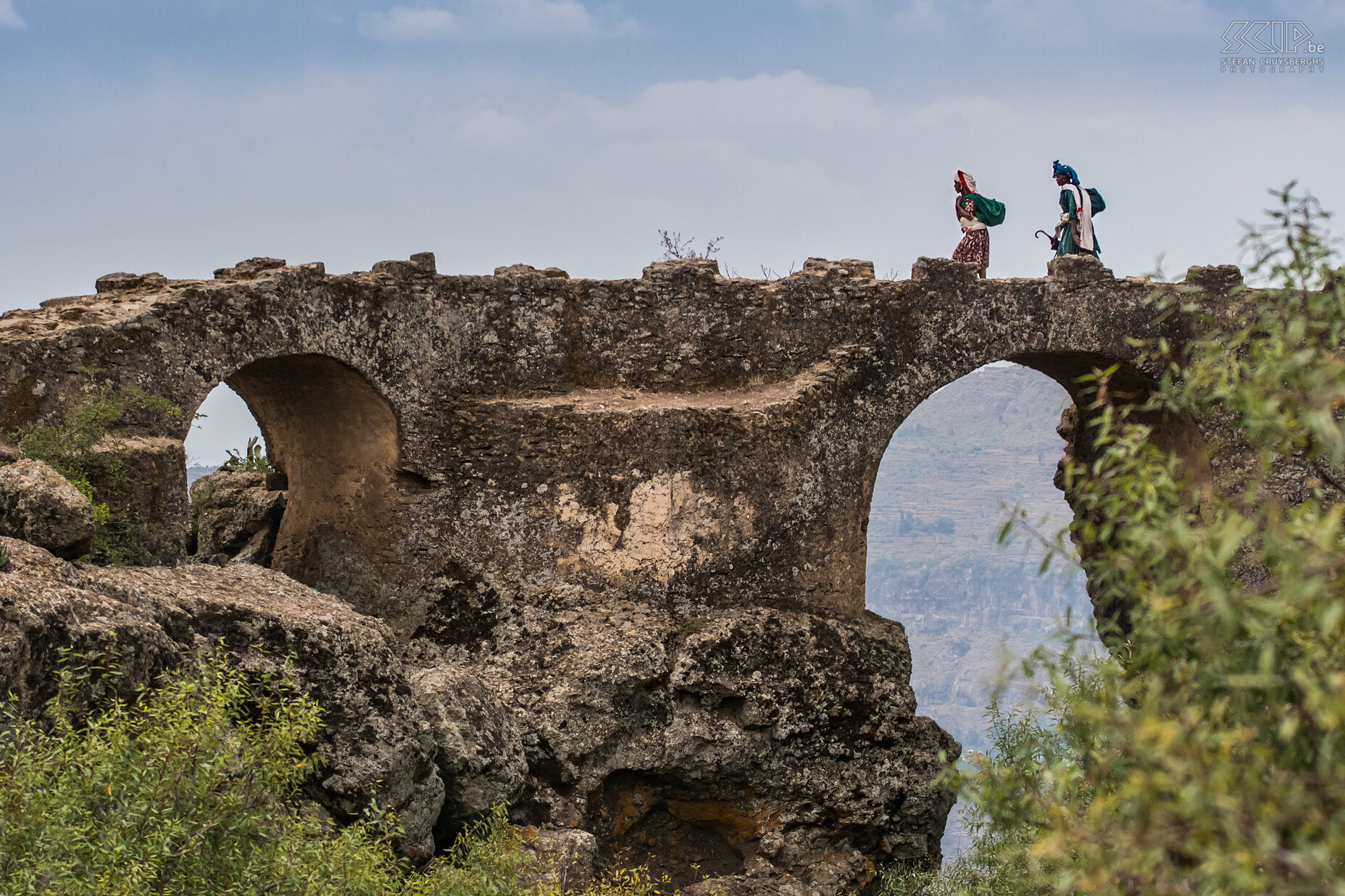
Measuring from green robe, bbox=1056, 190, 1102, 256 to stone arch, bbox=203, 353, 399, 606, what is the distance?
22.1ft

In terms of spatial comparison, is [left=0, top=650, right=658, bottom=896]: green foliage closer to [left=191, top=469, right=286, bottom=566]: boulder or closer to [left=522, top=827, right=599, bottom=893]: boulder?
[left=522, top=827, right=599, bottom=893]: boulder

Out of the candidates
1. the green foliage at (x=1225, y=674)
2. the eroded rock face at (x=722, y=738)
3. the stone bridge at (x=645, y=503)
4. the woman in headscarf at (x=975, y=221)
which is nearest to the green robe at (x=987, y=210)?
the woman in headscarf at (x=975, y=221)

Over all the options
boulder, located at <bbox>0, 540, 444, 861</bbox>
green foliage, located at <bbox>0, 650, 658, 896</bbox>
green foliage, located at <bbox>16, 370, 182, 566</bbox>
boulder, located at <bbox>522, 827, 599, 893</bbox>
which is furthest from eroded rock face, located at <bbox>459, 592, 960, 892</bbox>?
green foliage, located at <bbox>0, 650, 658, 896</bbox>

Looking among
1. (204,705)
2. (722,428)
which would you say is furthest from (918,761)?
(204,705)

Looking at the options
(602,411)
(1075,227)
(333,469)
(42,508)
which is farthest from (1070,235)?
(42,508)

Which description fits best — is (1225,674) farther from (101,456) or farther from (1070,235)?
(1070,235)

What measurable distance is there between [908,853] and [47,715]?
24.8 feet

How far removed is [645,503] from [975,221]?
457 cm

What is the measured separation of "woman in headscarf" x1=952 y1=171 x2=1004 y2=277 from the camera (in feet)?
43.3

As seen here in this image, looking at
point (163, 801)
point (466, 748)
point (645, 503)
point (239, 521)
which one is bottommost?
point (466, 748)

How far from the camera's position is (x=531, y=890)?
8.83m

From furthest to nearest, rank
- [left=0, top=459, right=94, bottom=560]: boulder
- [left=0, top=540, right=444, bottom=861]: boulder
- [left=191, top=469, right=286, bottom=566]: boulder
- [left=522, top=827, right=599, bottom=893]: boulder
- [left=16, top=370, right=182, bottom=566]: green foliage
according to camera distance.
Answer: [left=191, top=469, right=286, bottom=566]: boulder, [left=522, top=827, right=599, bottom=893]: boulder, [left=16, top=370, right=182, bottom=566]: green foliage, [left=0, top=459, right=94, bottom=560]: boulder, [left=0, top=540, right=444, bottom=861]: boulder

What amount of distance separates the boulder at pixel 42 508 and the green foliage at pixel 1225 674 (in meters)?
5.97

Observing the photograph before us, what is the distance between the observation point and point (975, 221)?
13.3 meters
